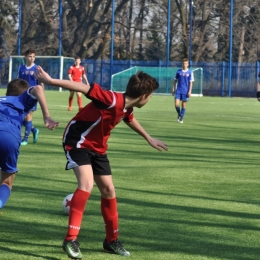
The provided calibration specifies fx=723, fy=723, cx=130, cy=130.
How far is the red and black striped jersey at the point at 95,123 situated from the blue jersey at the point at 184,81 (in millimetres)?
17155

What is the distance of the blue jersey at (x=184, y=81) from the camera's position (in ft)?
75.4

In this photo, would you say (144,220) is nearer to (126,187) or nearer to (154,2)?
(126,187)

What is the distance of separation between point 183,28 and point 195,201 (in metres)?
48.3

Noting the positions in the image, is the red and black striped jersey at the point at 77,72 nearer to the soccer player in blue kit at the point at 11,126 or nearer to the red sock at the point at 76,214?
the soccer player in blue kit at the point at 11,126

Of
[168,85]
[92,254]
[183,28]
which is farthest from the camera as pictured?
[183,28]

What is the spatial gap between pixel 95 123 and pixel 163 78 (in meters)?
41.5

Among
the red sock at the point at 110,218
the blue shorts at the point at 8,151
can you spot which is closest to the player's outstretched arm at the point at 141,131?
the red sock at the point at 110,218

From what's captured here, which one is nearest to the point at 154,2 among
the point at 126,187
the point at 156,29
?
the point at 156,29

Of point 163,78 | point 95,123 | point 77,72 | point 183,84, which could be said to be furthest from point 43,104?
point 163,78

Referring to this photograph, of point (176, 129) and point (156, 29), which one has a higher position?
point (156, 29)

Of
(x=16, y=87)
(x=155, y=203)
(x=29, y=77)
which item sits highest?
(x=29, y=77)

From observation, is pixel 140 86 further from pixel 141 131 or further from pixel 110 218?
pixel 110 218

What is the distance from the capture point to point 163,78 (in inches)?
1857

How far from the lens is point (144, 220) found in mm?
7281
